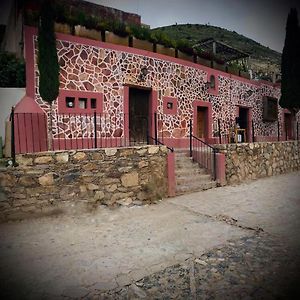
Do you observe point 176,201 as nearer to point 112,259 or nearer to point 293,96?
point 112,259

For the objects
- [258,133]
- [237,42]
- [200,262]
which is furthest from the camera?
[237,42]

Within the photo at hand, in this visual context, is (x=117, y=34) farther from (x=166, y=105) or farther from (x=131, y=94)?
(x=166, y=105)

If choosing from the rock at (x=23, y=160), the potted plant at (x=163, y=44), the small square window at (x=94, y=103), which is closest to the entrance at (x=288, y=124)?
the potted plant at (x=163, y=44)

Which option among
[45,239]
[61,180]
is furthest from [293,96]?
[45,239]

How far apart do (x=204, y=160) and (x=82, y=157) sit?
418 cm

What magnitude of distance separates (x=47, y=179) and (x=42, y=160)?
0.39m

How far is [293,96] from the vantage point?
1359cm

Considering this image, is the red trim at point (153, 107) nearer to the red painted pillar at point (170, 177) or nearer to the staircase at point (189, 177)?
the staircase at point (189, 177)

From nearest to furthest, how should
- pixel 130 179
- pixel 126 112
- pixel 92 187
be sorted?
pixel 92 187
pixel 130 179
pixel 126 112

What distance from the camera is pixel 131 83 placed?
8859mm

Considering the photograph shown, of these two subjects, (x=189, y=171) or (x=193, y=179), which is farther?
(x=189, y=171)

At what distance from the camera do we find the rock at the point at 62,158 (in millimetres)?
5141

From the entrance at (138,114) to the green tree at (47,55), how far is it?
324 centimetres

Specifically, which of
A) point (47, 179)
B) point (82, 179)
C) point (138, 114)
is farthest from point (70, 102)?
point (47, 179)
